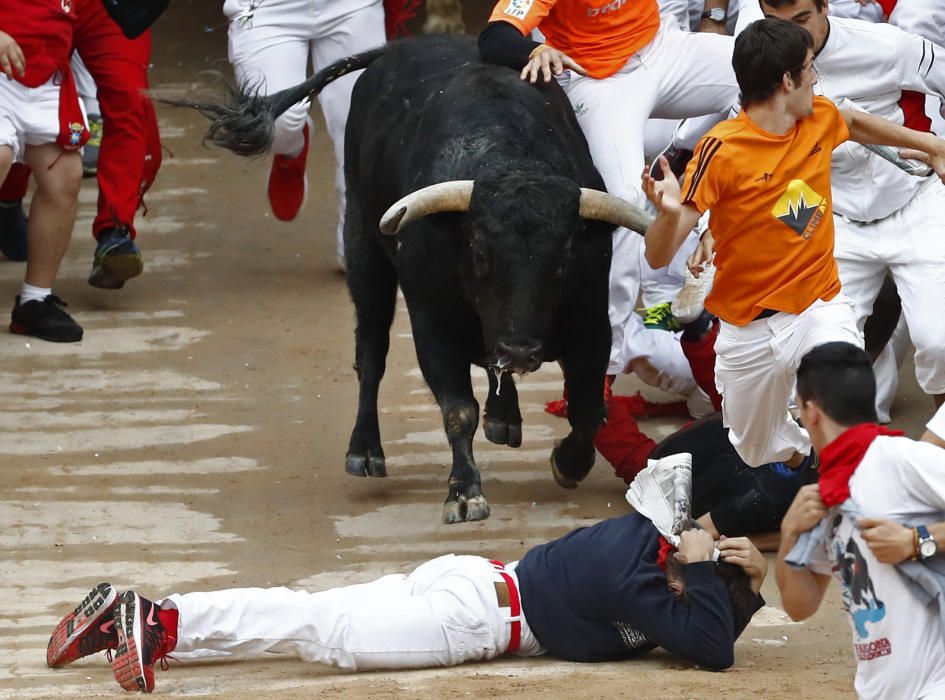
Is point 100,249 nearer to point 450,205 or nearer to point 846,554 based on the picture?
point 450,205

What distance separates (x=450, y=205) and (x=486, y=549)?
1.23 meters

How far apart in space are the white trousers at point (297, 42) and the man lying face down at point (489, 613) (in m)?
3.89

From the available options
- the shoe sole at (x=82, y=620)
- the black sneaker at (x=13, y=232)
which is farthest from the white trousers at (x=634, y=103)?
the black sneaker at (x=13, y=232)

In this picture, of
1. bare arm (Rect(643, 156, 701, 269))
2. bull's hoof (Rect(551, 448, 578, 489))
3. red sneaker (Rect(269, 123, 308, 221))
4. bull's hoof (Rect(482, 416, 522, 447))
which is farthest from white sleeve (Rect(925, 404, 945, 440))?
red sneaker (Rect(269, 123, 308, 221))

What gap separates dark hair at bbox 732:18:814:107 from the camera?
195 inches

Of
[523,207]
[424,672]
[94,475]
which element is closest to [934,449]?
[424,672]

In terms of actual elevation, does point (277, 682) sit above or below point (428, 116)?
below

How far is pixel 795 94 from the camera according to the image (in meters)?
5.03

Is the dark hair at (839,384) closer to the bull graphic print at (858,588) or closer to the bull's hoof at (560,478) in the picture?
the bull graphic print at (858,588)

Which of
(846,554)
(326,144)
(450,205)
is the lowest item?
(326,144)

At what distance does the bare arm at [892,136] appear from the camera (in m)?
5.22

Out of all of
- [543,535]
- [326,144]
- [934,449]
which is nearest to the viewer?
[934,449]

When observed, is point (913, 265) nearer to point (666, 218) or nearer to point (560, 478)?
point (560, 478)

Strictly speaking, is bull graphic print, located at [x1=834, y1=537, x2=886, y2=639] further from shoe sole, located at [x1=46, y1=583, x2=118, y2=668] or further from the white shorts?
the white shorts
